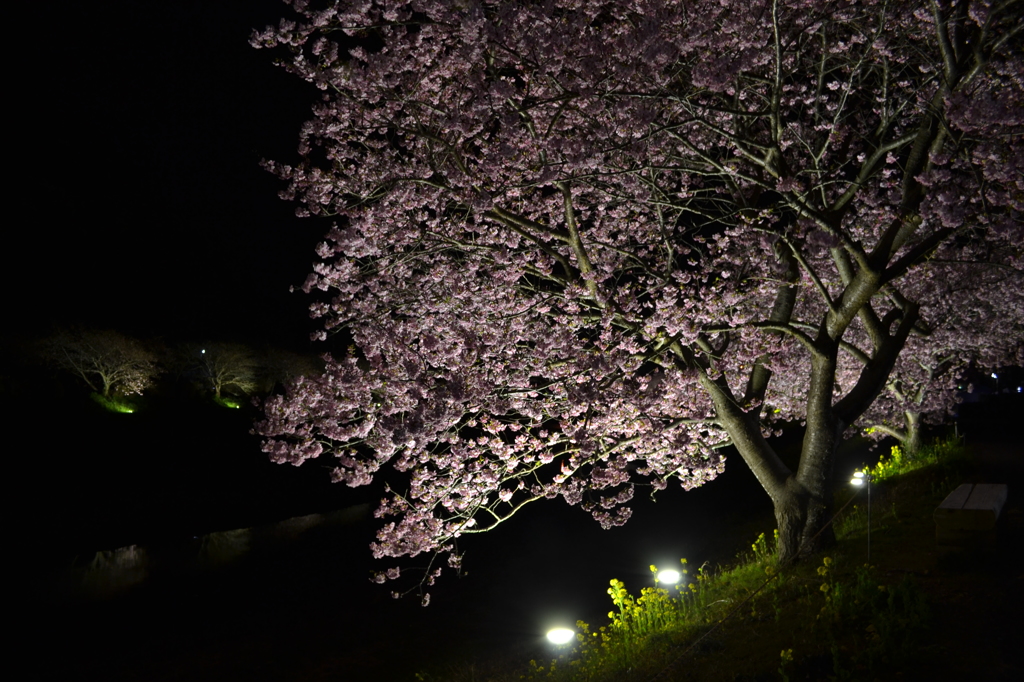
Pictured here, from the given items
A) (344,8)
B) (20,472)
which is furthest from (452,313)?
(20,472)

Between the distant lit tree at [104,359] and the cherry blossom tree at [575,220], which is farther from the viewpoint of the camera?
the distant lit tree at [104,359]

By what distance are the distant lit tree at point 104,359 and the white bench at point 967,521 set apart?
95.9 ft

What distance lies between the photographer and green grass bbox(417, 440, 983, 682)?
4867mm

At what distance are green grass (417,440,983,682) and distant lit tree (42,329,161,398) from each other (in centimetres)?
2353

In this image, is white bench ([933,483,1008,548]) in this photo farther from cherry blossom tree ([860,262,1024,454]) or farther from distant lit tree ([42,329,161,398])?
distant lit tree ([42,329,161,398])

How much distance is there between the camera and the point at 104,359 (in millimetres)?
A: 26625

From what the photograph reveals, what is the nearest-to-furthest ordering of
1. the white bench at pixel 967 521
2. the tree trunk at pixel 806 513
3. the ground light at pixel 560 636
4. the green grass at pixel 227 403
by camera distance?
1. the white bench at pixel 967 521
2. the tree trunk at pixel 806 513
3. the ground light at pixel 560 636
4. the green grass at pixel 227 403

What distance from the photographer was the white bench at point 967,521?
610 cm

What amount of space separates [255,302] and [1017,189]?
35.1m

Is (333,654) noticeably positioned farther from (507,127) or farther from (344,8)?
(344,8)

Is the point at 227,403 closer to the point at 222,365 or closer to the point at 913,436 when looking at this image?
the point at 222,365

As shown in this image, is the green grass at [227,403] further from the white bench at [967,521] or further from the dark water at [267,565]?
the white bench at [967,521]

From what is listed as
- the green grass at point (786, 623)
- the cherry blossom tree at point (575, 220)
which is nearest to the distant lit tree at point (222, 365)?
the cherry blossom tree at point (575, 220)

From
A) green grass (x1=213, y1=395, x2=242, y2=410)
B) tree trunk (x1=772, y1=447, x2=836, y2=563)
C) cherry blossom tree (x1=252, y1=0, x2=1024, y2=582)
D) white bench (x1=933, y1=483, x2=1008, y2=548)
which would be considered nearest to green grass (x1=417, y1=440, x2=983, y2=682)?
tree trunk (x1=772, y1=447, x2=836, y2=563)
